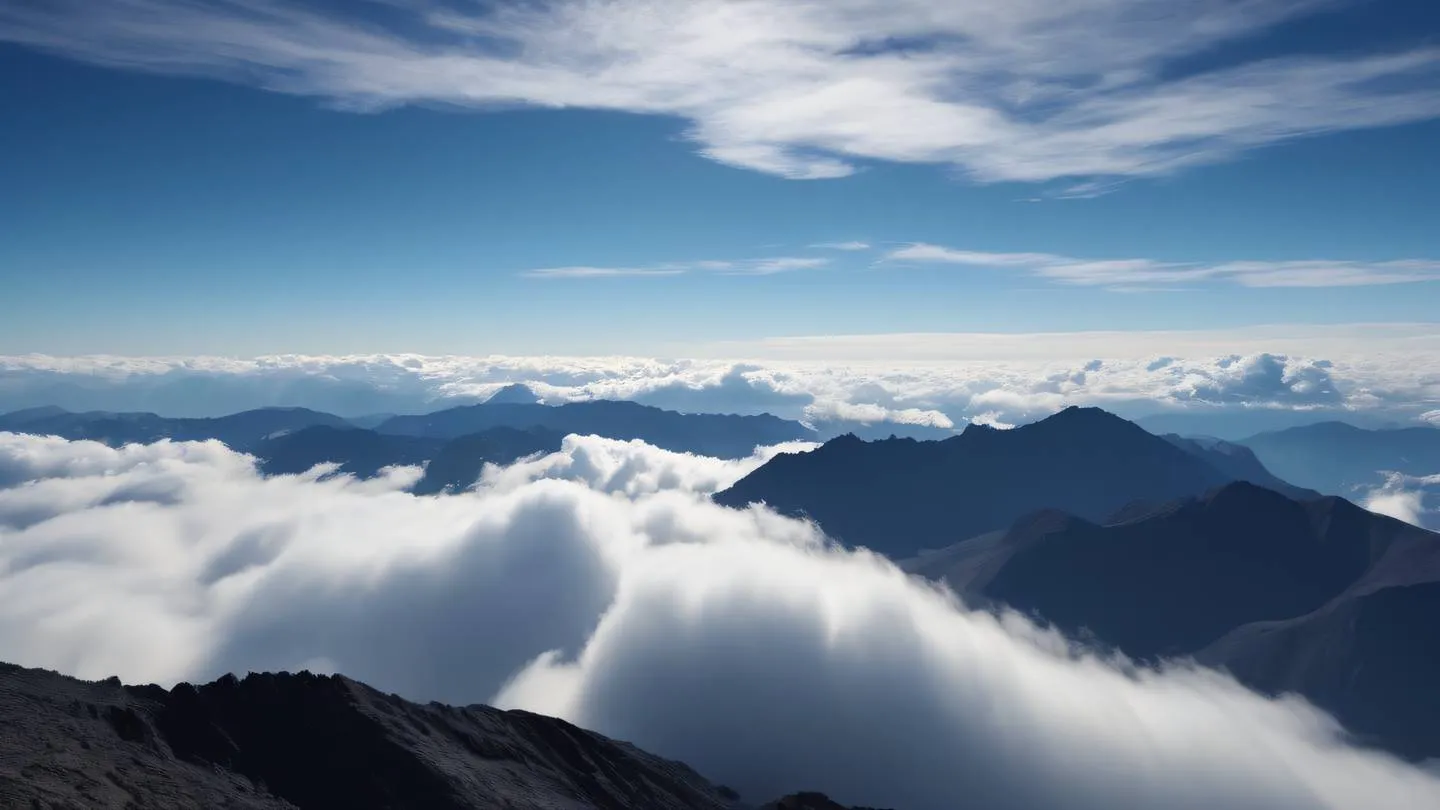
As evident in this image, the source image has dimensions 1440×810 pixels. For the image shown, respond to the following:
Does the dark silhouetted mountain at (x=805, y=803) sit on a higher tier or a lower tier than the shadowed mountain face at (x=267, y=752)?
lower

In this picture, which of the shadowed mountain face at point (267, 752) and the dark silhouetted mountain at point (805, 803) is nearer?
the shadowed mountain face at point (267, 752)

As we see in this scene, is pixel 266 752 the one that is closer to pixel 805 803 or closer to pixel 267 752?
pixel 267 752

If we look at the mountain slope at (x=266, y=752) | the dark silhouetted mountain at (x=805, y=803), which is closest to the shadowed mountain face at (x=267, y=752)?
the mountain slope at (x=266, y=752)

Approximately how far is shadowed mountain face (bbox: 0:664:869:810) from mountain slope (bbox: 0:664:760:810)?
6.4 inches

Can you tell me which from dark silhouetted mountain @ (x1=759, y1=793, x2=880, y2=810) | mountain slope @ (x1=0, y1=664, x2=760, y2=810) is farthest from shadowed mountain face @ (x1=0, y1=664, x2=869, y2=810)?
dark silhouetted mountain @ (x1=759, y1=793, x2=880, y2=810)

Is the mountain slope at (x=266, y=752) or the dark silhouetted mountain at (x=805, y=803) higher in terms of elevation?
the mountain slope at (x=266, y=752)

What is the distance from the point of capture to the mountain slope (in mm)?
62562

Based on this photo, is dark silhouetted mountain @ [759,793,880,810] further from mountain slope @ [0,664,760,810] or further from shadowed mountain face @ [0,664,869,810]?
mountain slope @ [0,664,760,810]

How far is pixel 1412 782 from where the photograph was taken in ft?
636

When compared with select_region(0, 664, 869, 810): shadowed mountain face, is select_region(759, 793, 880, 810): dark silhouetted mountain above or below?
below

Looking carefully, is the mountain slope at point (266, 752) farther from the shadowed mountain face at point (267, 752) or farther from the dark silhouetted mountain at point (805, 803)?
the dark silhouetted mountain at point (805, 803)

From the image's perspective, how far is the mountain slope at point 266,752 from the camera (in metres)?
62.6

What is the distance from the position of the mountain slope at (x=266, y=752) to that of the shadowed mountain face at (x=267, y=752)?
164 millimetres

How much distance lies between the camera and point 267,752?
84.6 m
